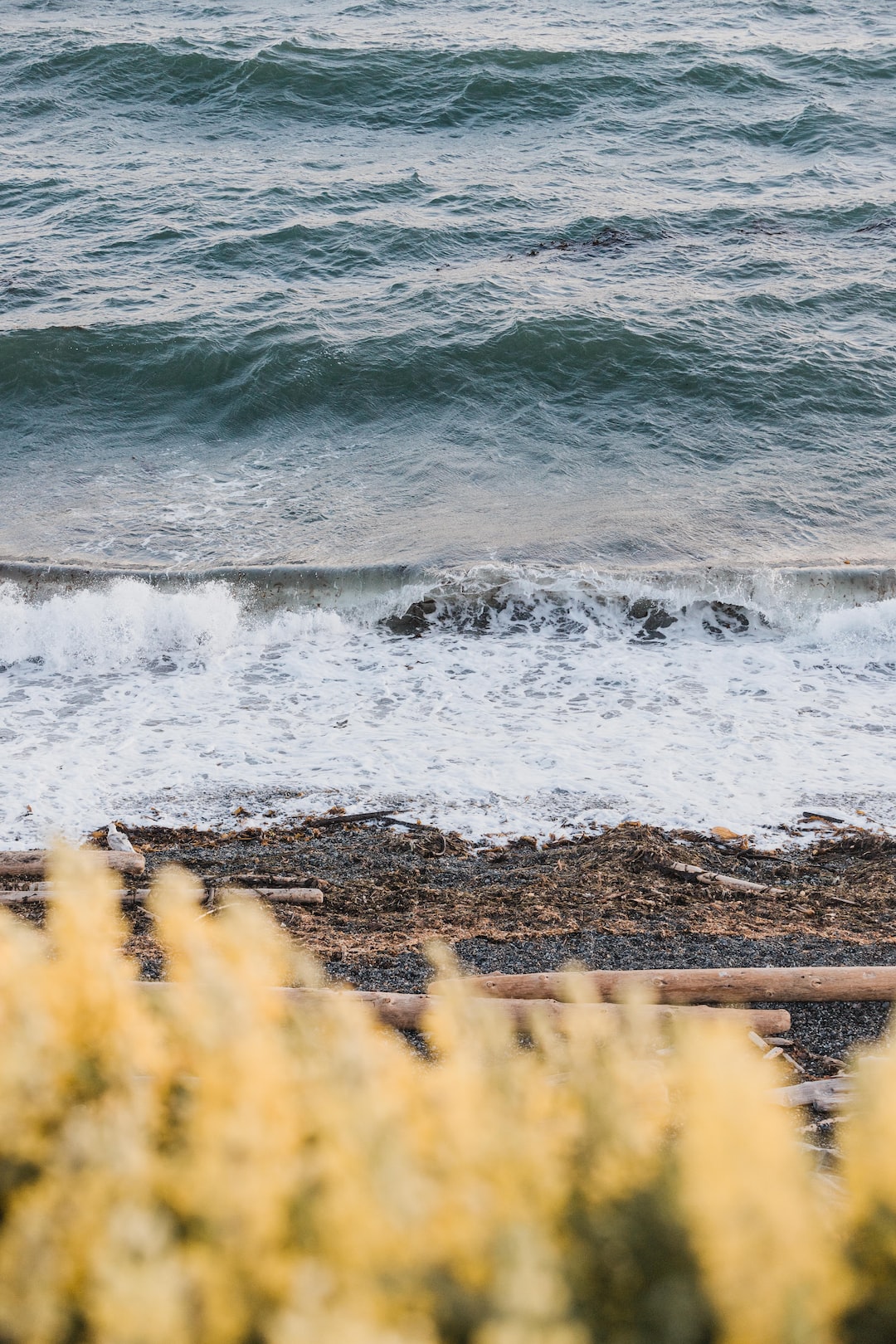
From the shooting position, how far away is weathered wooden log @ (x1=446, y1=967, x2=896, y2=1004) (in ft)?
14.9

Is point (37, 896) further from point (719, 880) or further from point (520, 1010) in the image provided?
point (719, 880)

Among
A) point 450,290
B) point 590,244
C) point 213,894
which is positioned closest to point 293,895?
point 213,894

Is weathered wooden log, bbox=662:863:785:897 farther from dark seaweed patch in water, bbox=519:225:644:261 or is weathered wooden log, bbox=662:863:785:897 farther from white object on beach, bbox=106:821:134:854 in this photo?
dark seaweed patch in water, bbox=519:225:644:261

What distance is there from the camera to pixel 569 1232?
1064 mm

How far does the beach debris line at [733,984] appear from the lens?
455 centimetres

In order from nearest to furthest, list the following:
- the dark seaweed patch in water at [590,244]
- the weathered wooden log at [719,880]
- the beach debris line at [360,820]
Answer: the weathered wooden log at [719,880] → the beach debris line at [360,820] → the dark seaweed patch in water at [590,244]

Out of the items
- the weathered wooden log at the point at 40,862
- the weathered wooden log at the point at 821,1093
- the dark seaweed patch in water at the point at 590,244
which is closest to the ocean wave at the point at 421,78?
the dark seaweed patch in water at the point at 590,244

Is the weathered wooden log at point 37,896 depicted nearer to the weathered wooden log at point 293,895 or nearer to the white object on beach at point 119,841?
the weathered wooden log at point 293,895

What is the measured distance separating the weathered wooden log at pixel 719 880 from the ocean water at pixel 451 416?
85 centimetres

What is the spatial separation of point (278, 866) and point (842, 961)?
10.9 ft

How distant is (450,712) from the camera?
882cm

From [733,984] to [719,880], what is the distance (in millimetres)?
1729

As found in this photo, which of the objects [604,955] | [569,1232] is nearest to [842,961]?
[604,955]

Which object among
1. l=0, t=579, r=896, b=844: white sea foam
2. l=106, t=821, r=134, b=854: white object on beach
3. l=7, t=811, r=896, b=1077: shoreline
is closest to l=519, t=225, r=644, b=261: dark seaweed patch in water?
l=0, t=579, r=896, b=844: white sea foam
